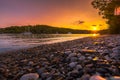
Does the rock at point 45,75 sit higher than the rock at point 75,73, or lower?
lower

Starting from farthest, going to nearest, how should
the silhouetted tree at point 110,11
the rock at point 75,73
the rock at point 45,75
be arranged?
the silhouetted tree at point 110,11 → the rock at point 45,75 → the rock at point 75,73

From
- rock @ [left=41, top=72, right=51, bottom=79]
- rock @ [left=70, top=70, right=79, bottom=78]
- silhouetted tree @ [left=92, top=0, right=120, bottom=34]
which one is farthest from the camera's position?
silhouetted tree @ [left=92, top=0, right=120, bottom=34]

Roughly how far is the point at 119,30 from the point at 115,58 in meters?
27.5

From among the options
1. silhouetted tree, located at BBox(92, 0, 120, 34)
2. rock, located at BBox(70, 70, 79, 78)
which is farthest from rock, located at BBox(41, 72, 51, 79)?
silhouetted tree, located at BBox(92, 0, 120, 34)

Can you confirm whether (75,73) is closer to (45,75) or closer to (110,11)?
(45,75)

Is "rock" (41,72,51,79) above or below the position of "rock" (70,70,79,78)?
below

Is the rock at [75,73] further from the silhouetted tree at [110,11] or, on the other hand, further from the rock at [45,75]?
the silhouetted tree at [110,11]

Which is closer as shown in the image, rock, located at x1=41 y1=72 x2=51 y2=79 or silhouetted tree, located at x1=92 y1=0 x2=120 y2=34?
rock, located at x1=41 y1=72 x2=51 y2=79

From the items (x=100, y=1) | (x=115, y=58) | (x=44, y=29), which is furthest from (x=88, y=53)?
(x=44, y=29)

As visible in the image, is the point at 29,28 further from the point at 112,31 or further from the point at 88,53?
the point at 88,53

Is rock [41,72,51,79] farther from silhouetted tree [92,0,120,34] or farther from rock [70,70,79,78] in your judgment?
silhouetted tree [92,0,120,34]

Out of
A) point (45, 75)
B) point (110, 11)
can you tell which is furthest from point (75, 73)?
point (110, 11)

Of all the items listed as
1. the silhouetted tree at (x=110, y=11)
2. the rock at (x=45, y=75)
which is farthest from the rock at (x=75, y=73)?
the silhouetted tree at (x=110, y=11)

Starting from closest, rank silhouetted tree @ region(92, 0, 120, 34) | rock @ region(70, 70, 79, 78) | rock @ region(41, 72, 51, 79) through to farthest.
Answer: rock @ region(70, 70, 79, 78), rock @ region(41, 72, 51, 79), silhouetted tree @ region(92, 0, 120, 34)
